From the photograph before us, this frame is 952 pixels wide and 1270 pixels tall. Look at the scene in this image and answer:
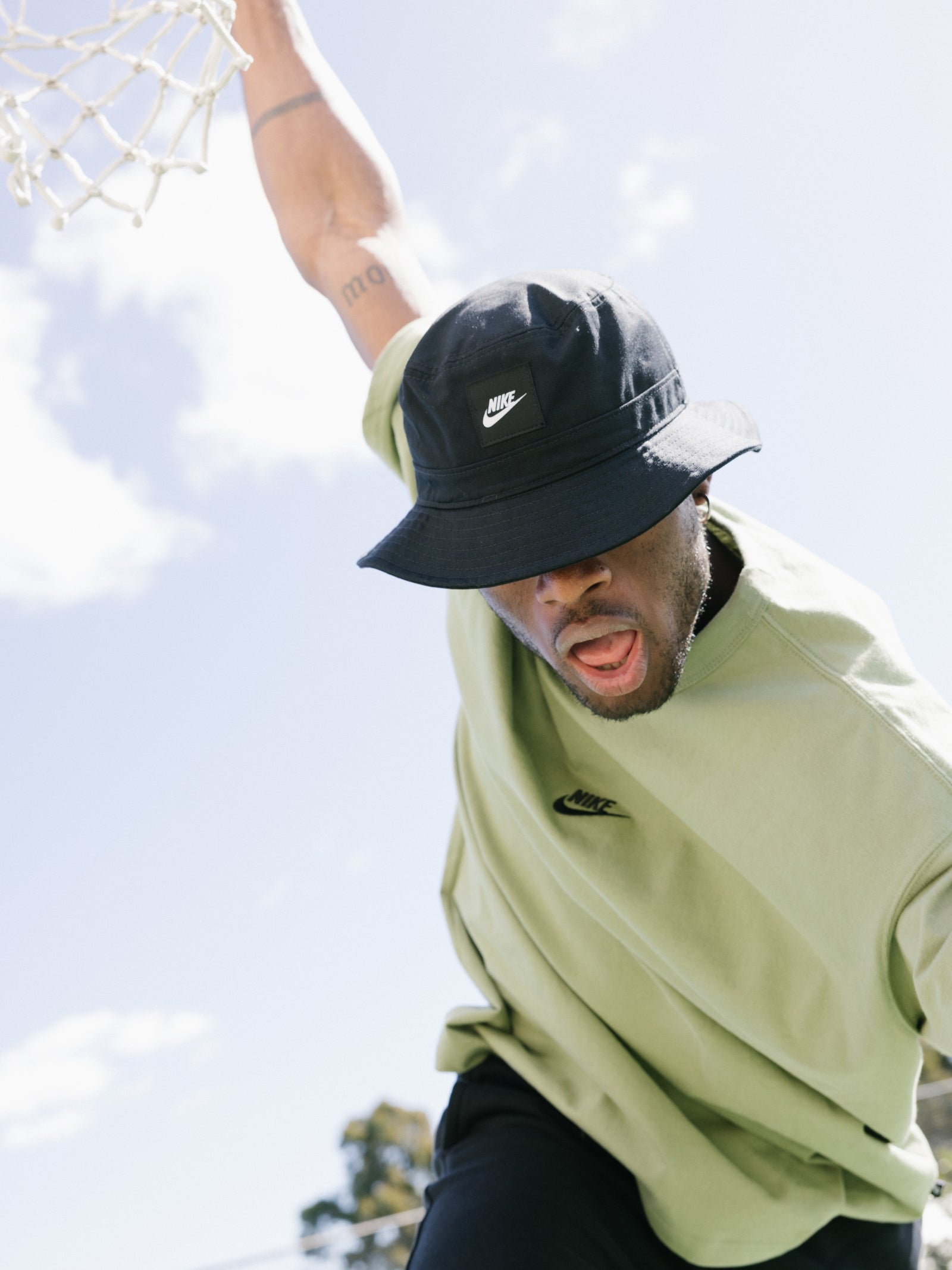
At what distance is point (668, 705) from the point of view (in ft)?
6.47

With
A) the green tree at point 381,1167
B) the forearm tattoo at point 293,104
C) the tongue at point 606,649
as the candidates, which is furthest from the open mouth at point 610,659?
the green tree at point 381,1167

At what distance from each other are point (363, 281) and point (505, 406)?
4.05ft

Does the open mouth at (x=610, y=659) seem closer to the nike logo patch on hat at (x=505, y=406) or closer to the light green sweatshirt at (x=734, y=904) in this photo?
the light green sweatshirt at (x=734, y=904)

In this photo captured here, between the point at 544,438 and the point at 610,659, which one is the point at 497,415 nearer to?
the point at 544,438

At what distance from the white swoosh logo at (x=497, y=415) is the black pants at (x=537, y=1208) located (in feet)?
4.31

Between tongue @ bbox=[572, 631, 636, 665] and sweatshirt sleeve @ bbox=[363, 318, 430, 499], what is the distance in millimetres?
869

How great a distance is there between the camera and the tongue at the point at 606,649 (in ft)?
5.87

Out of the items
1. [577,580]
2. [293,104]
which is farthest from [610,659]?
[293,104]

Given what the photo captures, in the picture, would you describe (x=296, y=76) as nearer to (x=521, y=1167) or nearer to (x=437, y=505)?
(x=437, y=505)

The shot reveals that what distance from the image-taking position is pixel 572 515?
5.53 ft

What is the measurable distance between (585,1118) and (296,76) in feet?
8.09

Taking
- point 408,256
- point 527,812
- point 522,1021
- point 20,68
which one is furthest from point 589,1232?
point 20,68

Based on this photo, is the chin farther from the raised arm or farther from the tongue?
the raised arm

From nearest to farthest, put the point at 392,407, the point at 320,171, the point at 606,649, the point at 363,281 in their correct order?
the point at 606,649
the point at 392,407
the point at 363,281
the point at 320,171
